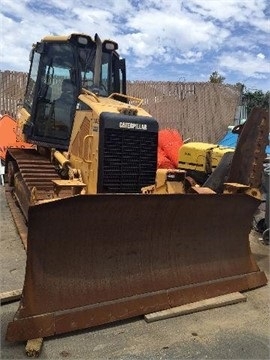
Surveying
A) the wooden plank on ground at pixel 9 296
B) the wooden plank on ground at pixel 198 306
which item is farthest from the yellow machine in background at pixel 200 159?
the wooden plank on ground at pixel 9 296

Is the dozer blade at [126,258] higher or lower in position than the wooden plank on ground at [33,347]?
higher

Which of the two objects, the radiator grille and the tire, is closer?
the radiator grille

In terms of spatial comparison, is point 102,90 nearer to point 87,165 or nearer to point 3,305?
point 87,165

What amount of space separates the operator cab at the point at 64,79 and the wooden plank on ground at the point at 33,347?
12.2 feet

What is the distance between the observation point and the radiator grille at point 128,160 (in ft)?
17.9

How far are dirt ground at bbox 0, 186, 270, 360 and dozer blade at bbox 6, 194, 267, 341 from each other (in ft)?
0.36

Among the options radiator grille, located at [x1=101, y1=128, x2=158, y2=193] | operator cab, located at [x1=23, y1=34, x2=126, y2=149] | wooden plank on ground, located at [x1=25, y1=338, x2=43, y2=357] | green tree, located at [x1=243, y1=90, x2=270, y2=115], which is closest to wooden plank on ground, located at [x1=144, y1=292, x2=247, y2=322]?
wooden plank on ground, located at [x1=25, y1=338, x2=43, y2=357]

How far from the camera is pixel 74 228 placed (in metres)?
3.93

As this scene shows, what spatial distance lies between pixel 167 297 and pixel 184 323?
0.31 meters

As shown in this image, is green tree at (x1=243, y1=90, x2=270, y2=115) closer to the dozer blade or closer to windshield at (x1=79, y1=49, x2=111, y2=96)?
windshield at (x1=79, y1=49, x2=111, y2=96)

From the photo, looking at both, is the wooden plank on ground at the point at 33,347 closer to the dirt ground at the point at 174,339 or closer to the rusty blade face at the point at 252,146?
the dirt ground at the point at 174,339

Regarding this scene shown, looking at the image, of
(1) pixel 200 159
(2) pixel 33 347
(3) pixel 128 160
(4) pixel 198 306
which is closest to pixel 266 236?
(3) pixel 128 160

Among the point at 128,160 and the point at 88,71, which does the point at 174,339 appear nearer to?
the point at 128,160

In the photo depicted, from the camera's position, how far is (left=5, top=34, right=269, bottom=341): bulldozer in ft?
12.5
